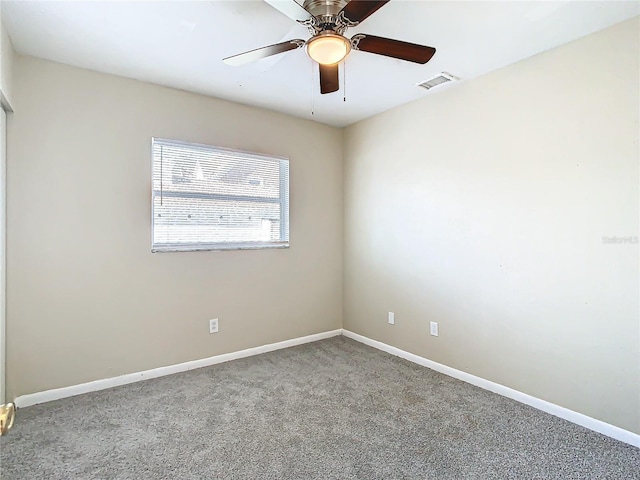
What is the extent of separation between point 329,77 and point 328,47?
15.6 inches

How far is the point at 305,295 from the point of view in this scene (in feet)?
12.3

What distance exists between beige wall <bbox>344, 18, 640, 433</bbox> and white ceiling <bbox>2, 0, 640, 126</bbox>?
28 centimetres

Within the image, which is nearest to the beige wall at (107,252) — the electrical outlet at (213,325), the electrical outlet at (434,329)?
the electrical outlet at (213,325)

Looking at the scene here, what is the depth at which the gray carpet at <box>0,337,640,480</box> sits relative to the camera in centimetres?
173

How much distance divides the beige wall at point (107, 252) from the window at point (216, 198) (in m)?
0.09

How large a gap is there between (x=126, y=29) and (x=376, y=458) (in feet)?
9.29

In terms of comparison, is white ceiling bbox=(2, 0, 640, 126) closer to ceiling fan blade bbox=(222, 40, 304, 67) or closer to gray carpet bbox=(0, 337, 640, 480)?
ceiling fan blade bbox=(222, 40, 304, 67)

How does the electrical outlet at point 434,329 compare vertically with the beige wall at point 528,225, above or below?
below

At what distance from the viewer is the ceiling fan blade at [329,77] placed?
197 cm

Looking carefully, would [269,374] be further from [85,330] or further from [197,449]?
[85,330]

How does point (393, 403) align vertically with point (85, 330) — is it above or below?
below

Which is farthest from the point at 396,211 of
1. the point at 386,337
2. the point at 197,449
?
the point at 197,449

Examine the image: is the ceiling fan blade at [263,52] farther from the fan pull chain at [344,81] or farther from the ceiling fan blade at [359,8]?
the fan pull chain at [344,81]

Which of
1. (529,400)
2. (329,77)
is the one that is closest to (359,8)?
(329,77)
